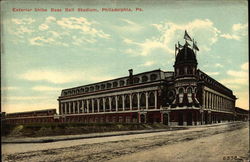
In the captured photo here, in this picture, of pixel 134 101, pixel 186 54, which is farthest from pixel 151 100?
pixel 186 54

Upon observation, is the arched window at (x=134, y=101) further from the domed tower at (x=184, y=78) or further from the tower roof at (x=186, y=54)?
the tower roof at (x=186, y=54)

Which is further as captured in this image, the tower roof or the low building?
the low building

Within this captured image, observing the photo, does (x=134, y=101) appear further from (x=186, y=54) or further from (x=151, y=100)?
(x=186, y=54)

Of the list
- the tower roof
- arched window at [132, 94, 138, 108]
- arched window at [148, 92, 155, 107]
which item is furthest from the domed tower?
arched window at [132, 94, 138, 108]

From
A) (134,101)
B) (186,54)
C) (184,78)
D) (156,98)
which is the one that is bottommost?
(134,101)

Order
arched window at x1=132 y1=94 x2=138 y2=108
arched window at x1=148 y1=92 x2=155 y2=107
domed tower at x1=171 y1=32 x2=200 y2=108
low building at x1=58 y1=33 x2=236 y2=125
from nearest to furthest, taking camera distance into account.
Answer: domed tower at x1=171 y1=32 x2=200 y2=108 < low building at x1=58 y1=33 x2=236 y2=125 < arched window at x1=132 y1=94 x2=138 y2=108 < arched window at x1=148 y1=92 x2=155 y2=107

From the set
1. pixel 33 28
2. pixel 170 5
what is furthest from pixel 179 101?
pixel 33 28

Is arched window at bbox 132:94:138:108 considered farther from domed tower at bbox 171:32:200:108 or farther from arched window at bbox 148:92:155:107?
domed tower at bbox 171:32:200:108

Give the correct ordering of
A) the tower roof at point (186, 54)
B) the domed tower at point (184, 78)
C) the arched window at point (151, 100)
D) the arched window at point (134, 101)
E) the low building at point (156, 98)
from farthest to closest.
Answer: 1. the arched window at point (151, 100)
2. the arched window at point (134, 101)
3. the low building at point (156, 98)
4. the domed tower at point (184, 78)
5. the tower roof at point (186, 54)

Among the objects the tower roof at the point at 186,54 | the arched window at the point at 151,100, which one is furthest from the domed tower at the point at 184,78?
the arched window at the point at 151,100

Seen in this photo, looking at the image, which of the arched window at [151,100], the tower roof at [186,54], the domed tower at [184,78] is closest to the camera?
the tower roof at [186,54]
